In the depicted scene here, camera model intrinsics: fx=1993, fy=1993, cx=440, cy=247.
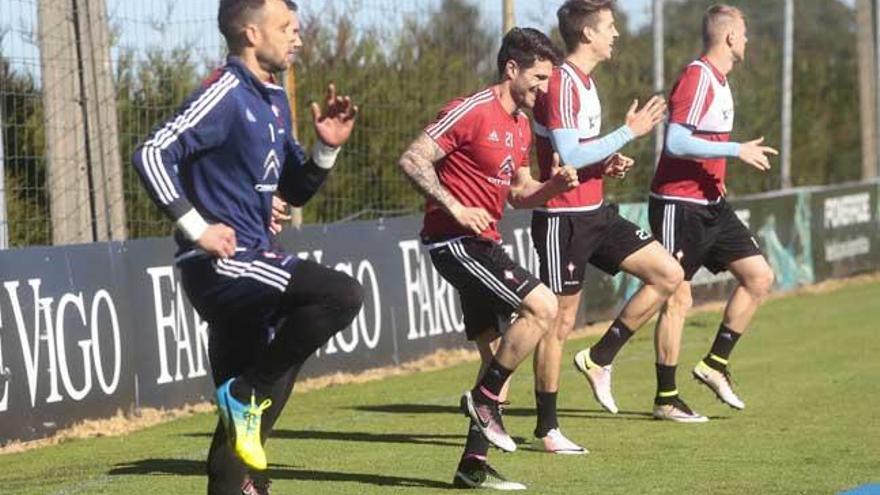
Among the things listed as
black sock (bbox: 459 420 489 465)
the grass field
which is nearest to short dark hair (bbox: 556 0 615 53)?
the grass field

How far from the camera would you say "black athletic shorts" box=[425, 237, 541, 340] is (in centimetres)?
879

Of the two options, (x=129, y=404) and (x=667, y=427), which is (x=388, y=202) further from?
(x=667, y=427)

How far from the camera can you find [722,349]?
11.4 metres

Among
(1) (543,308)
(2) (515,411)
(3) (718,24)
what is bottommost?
(2) (515,411)

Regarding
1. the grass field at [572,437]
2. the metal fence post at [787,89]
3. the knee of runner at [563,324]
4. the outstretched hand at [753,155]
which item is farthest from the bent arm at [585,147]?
the metal fence post at [787,89]

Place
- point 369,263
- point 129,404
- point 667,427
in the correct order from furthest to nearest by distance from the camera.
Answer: point 369,263, point 129,404, point 667,427

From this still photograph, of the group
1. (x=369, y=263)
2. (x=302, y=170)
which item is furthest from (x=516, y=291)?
(x=369, y=263)

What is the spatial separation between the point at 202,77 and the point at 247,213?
6.77 metres

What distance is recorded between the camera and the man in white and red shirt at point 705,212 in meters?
11.1

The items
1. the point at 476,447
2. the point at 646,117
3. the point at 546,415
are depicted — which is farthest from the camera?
the point at 546,415

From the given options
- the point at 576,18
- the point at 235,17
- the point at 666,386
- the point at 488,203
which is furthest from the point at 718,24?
the point at 235,17

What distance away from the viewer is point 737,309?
11.5 metres

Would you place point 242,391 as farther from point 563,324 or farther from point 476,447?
point 563,324

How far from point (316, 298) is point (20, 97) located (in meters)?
5.65
